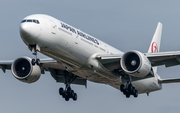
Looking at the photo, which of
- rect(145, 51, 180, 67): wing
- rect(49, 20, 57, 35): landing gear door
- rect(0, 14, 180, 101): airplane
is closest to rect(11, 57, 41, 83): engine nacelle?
rect(0, 14, 180, 101): airplane

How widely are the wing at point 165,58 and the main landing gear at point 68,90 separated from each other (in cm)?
922

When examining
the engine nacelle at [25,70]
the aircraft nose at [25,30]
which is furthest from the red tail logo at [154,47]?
the aircraft nose at [25,30]

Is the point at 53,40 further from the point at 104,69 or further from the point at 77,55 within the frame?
the point at 104,69

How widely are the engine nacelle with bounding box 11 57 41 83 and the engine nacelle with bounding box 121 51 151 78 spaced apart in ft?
31.0

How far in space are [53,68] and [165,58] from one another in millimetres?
11522

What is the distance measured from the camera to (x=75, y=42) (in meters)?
34.5

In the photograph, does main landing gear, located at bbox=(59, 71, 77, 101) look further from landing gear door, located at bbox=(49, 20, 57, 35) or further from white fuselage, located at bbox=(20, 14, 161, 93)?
landing gear door, located at bbox=(49, 20, 57, 35)

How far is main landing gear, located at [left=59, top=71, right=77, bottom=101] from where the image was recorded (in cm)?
4225

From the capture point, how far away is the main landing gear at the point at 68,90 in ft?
139

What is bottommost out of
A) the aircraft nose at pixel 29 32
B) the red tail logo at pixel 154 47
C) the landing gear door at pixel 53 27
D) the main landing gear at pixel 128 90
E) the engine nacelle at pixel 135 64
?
the main landing gear at pixel 128 90

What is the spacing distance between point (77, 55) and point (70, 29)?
2442mm

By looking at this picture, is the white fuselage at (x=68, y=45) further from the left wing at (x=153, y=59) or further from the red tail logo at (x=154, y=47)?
the red tail logo at (x=154, y=47)

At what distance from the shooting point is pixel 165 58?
37.5m

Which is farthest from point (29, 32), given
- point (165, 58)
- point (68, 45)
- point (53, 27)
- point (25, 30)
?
point (165, 58)
